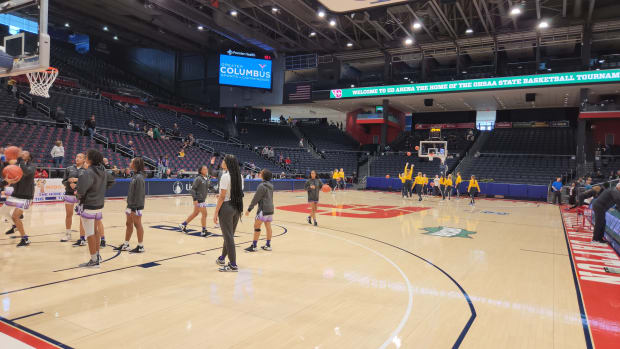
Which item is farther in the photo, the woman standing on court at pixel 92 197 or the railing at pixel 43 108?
the railing at pixel 43 108

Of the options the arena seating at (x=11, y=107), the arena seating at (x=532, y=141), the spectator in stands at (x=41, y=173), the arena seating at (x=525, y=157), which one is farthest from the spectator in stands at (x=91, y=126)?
the arena seating at (x=532, y=141)

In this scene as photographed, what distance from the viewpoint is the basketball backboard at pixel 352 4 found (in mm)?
7991

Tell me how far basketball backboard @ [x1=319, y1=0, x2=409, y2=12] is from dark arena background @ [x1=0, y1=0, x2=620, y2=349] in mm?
110

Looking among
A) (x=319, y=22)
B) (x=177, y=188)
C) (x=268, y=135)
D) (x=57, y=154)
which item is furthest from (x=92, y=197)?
(x=268, y=135)

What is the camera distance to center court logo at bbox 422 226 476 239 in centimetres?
951

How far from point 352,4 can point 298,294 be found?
21.8ft

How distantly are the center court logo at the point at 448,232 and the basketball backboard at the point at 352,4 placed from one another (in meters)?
5.73

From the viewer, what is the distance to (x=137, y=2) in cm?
2430

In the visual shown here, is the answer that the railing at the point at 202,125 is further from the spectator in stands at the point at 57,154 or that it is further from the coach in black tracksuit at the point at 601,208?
the coach in black tracksuit at the point at 601,208

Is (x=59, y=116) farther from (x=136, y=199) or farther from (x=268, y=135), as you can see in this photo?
(x=136, y=199)

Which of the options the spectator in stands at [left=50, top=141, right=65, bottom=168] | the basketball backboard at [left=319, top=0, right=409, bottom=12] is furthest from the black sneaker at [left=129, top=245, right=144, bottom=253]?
the spectator in stands at [left=50, top=141, right=65, bottom=168]

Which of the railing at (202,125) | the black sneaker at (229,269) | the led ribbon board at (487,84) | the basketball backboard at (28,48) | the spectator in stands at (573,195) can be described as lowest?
the black sneaker at (229,269)

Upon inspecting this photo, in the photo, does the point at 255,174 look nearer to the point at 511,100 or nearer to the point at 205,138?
the point at 205,138

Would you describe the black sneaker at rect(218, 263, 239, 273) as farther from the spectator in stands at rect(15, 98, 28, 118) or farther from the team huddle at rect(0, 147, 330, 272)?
the spectator in stands at rect(15, 98, 28, 118)
